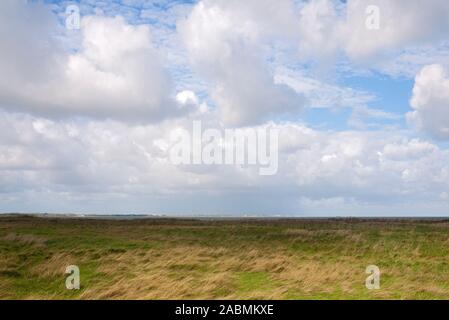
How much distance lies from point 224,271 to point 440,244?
1888cm

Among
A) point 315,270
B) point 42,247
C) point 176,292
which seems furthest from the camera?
point 42,247

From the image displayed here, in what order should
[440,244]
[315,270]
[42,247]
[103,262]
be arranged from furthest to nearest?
1. [440,244]
2. [42,247]
3. [103,262]
4. [315,270]

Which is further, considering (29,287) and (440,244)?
(440,244)

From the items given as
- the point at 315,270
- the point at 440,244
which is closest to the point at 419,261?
the point at 315,270

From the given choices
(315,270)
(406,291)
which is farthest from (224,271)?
(406,291)
